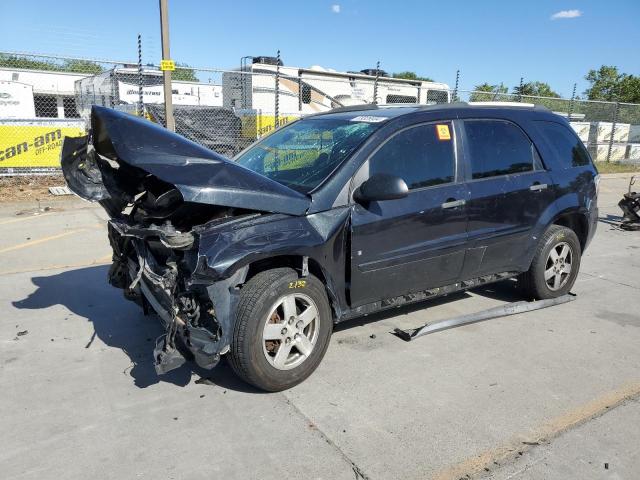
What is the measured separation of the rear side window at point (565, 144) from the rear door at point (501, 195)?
33 cm

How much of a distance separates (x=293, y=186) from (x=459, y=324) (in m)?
1.98

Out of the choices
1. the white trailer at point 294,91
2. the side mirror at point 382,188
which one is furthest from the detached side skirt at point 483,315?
the white trailer at point 294,91

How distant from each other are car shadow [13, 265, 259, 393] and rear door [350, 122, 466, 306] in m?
1.18

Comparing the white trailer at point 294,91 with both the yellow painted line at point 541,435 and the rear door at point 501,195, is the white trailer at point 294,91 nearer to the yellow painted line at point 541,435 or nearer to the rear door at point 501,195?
the rear door at point 501,195

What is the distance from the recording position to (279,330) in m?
3.31

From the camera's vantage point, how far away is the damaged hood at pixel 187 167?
3045 mm

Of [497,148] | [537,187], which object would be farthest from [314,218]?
[537,187]

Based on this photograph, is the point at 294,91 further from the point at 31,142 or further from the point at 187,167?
the point at 187,167

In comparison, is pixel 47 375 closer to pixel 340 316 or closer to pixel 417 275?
pixel 340 316

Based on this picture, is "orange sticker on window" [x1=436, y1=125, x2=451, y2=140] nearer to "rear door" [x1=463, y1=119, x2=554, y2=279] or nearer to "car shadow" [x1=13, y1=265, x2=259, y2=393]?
"rear door" [x1=463, y1=119, x2=554, y2=279]

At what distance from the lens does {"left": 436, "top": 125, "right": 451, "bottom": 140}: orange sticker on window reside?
4168 millimetres

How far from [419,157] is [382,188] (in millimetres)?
694

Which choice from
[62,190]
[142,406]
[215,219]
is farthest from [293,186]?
[62,190]

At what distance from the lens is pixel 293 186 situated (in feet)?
12.2
